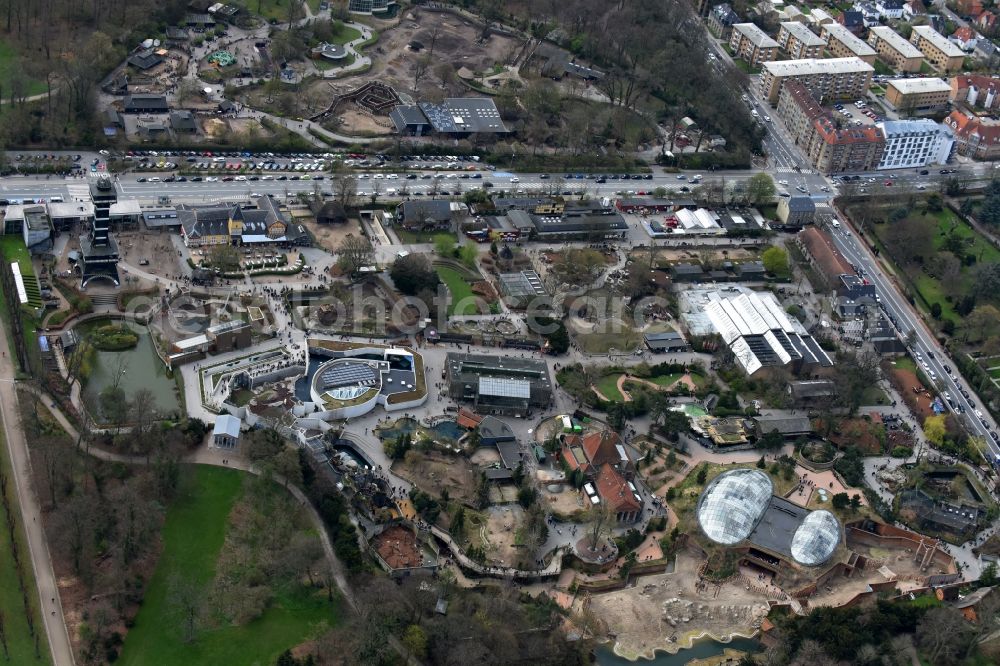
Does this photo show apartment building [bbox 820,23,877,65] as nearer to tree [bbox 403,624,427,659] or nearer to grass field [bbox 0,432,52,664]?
tree [bbox 403,624,427,659]

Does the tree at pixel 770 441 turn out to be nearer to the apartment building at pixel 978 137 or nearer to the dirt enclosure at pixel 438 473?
the dirt enclosure at pixel 438 473

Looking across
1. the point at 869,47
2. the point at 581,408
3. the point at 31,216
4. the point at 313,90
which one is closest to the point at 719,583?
the point at 581,408

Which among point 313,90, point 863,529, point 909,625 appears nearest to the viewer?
point 909,625

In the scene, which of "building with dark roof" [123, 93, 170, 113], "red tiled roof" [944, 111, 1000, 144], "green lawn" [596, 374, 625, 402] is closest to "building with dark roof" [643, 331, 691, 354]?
"green lawn" [596, 374, 625, 402]

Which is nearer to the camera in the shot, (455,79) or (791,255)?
(791,255)

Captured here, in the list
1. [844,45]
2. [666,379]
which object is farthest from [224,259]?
[844,45]

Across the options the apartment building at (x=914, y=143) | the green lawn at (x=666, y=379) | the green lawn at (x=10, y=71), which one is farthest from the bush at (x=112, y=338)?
the apartment building at (x=914, y=143)

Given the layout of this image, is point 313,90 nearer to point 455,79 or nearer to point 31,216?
point 455,79
